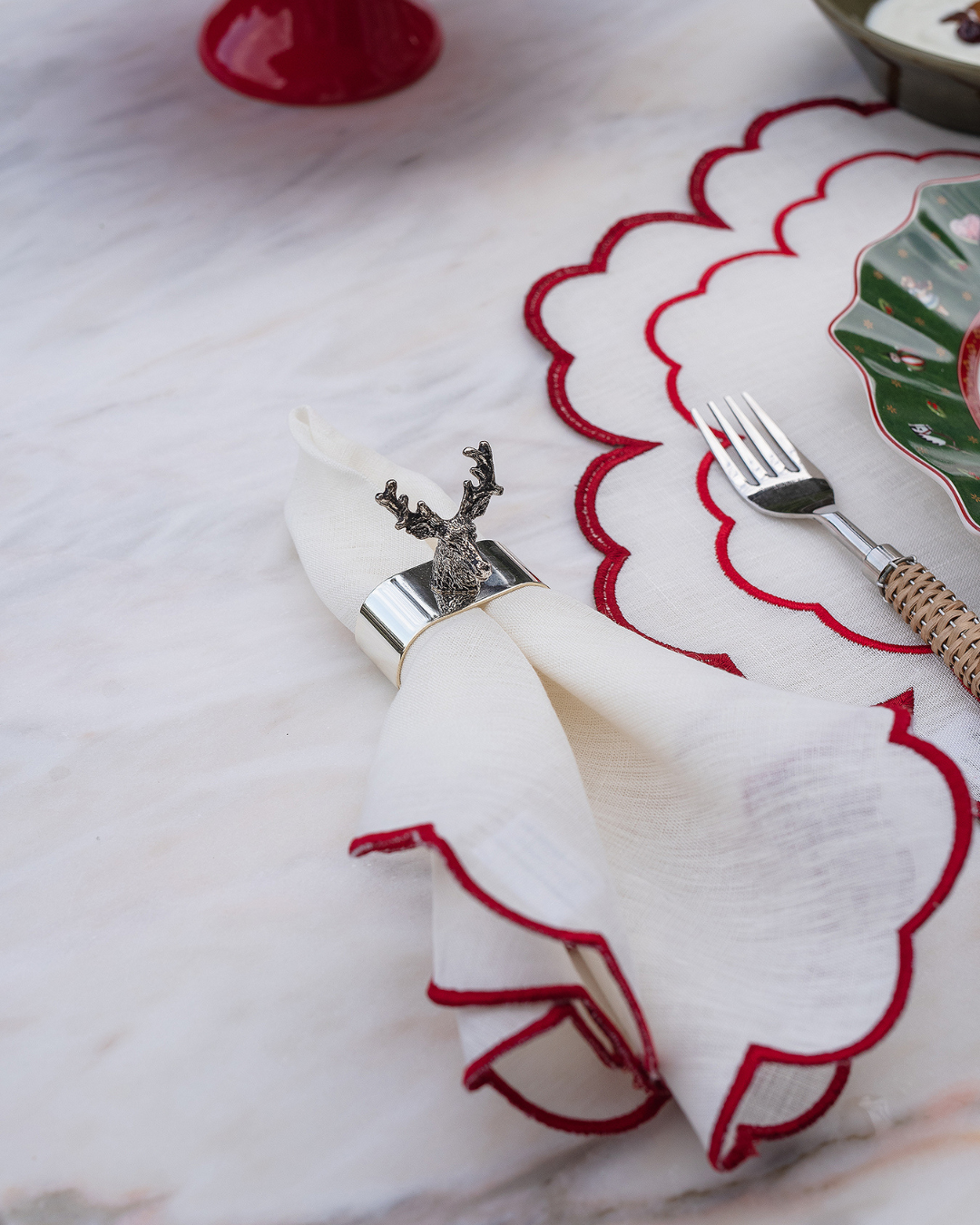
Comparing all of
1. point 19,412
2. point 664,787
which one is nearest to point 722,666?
point 664,787

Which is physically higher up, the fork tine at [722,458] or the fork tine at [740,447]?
the fork tine at [740,447]

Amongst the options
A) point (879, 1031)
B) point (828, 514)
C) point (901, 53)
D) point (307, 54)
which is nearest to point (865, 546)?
point (828, 514)

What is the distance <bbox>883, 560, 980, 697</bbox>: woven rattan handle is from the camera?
1.30ft

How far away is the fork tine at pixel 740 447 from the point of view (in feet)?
1.64

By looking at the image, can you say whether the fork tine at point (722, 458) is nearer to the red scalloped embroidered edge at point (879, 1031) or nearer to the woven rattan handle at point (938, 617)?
the woven rattan handle at point (938, 617)

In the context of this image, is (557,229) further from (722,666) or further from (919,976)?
(919,976)

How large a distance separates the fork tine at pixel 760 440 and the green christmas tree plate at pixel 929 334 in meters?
0.06

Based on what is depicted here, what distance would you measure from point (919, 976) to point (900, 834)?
86 mm

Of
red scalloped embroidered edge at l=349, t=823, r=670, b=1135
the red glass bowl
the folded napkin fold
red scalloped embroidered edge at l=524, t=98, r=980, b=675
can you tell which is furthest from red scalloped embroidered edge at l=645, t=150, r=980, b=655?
the red glass bowl

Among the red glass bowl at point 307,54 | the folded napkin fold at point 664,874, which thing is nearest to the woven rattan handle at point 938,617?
the folded napkin fold at point 664,874

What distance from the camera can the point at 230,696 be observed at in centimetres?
44

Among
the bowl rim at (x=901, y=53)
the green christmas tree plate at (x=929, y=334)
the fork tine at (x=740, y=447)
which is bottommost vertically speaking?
the fork tine at (x=740, y=447)

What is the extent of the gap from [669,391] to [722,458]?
66mm

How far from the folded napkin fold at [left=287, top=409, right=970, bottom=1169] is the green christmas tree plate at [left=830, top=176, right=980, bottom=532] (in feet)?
0.51
